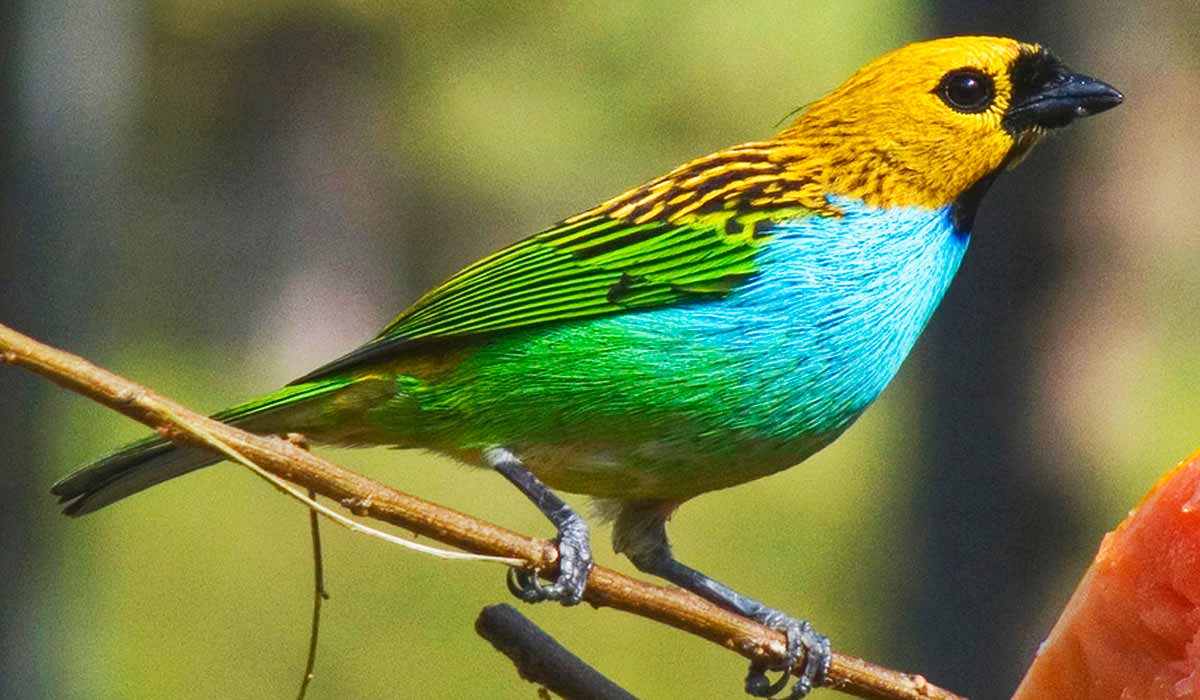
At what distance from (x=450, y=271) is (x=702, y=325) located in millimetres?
8692

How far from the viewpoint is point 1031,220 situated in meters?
5.62

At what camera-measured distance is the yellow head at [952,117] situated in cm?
334

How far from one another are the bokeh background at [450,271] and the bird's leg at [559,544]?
267 cm

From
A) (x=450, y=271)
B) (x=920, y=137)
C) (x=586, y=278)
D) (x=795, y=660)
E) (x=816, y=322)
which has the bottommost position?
(x=795, y=660)

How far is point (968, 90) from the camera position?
133 inches

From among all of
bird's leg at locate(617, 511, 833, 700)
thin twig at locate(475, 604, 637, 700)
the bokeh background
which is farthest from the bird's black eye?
the bokeh background

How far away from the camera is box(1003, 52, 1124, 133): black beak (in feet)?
10.8

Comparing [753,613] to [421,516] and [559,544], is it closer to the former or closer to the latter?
[559,544]

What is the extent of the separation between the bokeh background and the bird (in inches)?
88.0

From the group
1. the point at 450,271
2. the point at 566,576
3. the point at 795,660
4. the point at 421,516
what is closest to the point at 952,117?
the point at 795,660

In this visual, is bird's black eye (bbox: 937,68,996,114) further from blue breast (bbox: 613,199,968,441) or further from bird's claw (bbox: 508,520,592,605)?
bird's claw (bbox: 508,520,592,605)

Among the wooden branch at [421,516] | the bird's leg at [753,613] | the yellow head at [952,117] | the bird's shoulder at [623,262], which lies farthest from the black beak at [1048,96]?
the wooden branch at [421,516]

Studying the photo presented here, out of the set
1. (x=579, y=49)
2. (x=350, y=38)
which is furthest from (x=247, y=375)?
(x=579, y=49)

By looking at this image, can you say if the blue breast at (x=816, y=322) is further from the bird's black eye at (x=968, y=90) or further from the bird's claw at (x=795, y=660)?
the bird's claw at (x=795, y=660)
